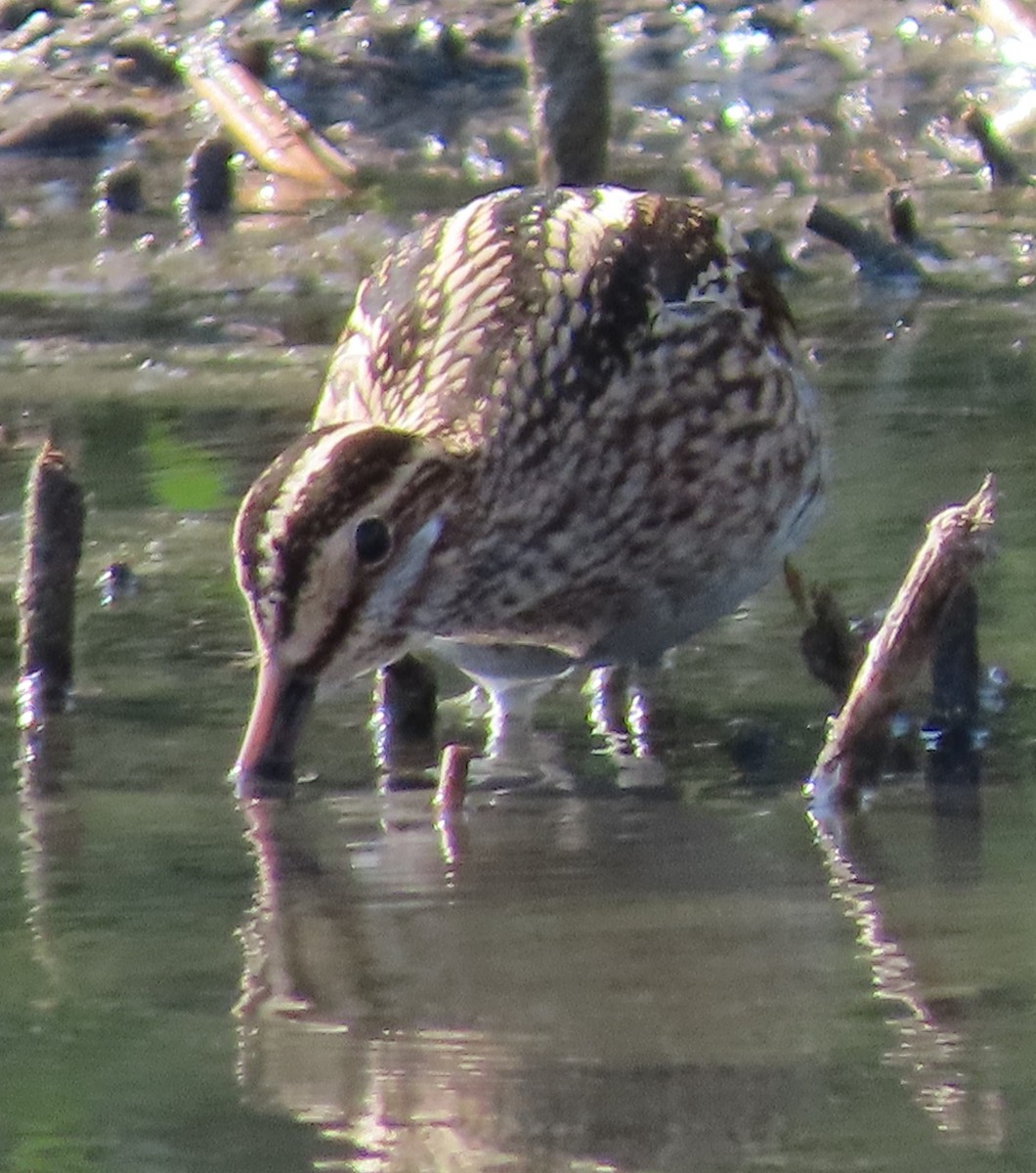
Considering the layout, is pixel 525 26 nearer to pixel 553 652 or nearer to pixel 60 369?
pixel 60 369

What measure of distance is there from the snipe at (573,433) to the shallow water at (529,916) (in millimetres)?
254

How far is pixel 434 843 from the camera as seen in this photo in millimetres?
5332

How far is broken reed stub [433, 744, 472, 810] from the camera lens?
5.51 meters

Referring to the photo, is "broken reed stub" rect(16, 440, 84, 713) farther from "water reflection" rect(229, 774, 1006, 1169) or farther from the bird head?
"water reflection" rect(229, 774, 1006, 1169)

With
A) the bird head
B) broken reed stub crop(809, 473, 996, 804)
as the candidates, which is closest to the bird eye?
the bird head

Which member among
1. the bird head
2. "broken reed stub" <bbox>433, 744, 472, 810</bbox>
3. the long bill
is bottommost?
"broken reed stub" <bbox>433, 744, 472, 810</bbox>

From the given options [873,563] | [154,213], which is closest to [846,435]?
[873,563]

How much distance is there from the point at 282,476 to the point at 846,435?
325 cm

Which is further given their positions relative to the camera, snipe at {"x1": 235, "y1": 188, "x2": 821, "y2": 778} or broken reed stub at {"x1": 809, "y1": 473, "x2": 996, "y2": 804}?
snipe at {"x1": 235, "y1": 188, "x2": 821, "y2": 778}

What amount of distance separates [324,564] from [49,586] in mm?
1200

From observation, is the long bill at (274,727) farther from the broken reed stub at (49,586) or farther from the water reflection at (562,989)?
the broken reed stub at (49,586)

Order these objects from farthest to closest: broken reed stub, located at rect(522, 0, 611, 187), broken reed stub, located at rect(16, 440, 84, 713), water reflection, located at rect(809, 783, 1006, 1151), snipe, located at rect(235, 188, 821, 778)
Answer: broken reed stub, located at rect(522, 0, 611, 187), broken reed stub, located at rect(16, 440, 84, 713), snipe, located at rect(235, 188, 821, 778), water reflection, located at rect(809, 783, 1006, 1151)

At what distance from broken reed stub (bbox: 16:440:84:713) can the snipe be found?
1.93ft

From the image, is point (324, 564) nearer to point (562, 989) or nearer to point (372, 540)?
point (372, 540)
